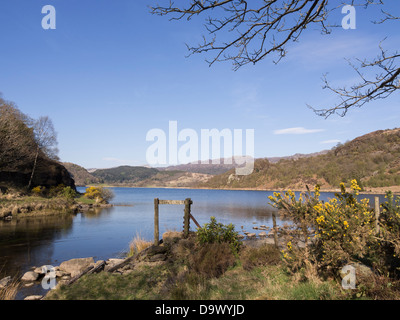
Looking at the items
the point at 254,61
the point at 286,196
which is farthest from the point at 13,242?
the point at 254,61

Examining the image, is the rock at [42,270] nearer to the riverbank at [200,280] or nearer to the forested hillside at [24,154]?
the riverbank at [200,280]

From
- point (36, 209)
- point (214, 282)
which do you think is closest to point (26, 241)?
point (36, 209)

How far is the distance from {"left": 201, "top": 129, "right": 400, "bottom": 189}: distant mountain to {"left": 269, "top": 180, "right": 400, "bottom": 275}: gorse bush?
79897 millimetres

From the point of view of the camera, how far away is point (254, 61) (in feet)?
17.9

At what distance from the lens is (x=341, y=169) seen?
109250mm

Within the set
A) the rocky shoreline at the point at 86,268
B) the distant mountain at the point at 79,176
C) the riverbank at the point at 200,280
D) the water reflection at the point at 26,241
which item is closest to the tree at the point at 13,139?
the water reflection at the point at 26,241

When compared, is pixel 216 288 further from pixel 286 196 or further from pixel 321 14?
pixel 321 14

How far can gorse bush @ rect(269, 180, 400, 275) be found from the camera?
225 inches

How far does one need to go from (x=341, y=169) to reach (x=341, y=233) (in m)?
116

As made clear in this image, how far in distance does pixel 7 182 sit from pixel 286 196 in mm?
41045

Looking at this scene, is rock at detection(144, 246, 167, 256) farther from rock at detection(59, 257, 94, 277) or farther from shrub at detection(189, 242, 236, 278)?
rock at detection(59, 257, 94, 277)

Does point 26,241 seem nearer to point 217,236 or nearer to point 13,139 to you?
point 217,236

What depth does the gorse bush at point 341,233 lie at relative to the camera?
5711mm

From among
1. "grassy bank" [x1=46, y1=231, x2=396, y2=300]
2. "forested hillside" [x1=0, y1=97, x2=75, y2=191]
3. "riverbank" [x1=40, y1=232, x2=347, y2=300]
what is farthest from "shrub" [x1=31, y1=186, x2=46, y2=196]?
"grassy bank" [x1=46, y1=231, x2=396, y2=300]
